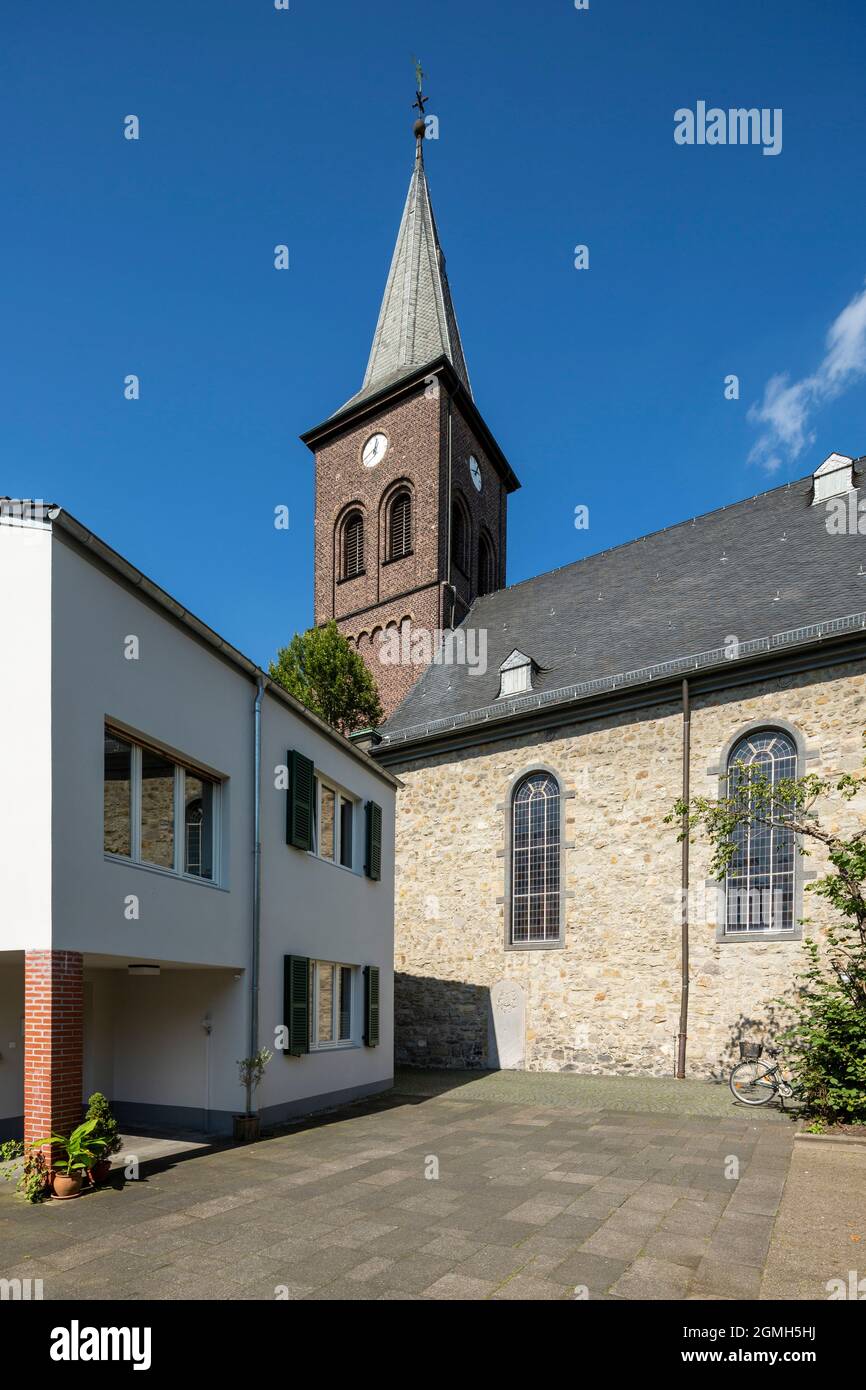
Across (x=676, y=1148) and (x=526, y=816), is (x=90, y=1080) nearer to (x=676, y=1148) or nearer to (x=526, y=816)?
(x=676, y=1148)

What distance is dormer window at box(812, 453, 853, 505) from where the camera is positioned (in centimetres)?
1872

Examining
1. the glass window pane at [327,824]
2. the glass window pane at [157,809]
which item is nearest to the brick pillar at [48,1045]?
the glass window pane at [157,809]

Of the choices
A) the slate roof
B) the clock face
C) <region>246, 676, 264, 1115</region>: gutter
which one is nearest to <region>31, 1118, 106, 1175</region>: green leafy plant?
<region>246, 676, 264, 1115</region>: gutter

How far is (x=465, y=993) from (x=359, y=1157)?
1041 centimetres

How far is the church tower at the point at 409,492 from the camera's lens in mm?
27000

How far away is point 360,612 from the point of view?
93.4ft

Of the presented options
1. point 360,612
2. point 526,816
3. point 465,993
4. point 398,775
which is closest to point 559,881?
point 526,816

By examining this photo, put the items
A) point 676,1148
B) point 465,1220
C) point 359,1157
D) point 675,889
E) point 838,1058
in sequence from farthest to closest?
point 675,889 < point 838,1058 < point 676,1148 < point 359,1157 < point 465,1220

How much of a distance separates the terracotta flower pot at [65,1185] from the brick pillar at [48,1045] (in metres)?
0.33

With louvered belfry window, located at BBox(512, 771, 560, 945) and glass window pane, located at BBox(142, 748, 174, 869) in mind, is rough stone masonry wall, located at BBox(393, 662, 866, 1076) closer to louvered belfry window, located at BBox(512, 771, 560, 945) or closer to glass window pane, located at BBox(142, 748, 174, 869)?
louvered belfry window, located at BBox(512, 771, 560, 945)

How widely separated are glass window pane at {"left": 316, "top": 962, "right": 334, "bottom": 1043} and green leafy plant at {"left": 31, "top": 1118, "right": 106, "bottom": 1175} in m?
5.36

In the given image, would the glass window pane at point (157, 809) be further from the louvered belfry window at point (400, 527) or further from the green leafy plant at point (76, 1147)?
the louvered belfry window at point (400, 527)

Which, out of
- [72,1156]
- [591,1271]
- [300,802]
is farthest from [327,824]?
[591,1271]

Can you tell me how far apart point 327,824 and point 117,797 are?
5.46 m
